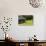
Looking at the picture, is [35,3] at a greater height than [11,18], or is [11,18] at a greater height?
[35,3]

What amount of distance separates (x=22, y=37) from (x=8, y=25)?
29 cm

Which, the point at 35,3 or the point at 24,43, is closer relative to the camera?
the point at 24,43

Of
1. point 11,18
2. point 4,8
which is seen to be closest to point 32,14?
point 11,18

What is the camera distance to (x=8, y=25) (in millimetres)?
1781

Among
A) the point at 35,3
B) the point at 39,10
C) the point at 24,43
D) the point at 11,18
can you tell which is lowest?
the point at 24,43

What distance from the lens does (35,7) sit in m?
1.80

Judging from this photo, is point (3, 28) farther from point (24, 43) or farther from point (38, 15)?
point (38, 15)

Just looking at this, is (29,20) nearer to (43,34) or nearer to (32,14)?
(32,14)

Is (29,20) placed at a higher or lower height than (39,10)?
lower

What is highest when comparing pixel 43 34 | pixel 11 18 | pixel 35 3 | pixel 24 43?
pixel 35 3

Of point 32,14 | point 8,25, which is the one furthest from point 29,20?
point 8,25

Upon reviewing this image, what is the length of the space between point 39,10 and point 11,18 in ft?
1.53

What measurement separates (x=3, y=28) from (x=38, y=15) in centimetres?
60

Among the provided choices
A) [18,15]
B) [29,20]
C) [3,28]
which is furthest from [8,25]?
[29,20]
